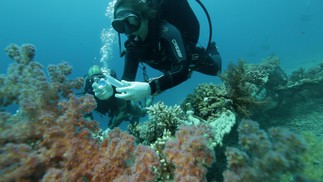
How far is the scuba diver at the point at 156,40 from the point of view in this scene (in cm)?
395

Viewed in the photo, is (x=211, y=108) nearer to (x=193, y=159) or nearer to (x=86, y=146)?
(x=193, y=159)

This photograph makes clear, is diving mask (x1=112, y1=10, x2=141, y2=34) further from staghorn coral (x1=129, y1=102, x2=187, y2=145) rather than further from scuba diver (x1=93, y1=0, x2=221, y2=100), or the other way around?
staghorn coral (x1=129, y1=102, x2=187, y2=145)

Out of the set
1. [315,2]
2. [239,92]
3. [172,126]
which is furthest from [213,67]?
[315,2]

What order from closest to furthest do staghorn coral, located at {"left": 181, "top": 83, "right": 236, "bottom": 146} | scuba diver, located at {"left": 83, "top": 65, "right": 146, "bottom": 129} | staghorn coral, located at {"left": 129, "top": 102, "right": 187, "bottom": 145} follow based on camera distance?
staghorn coral, located at {"left": 181, "top": 83, "right": 236, "bottom": 146}
staghorn coral, located at {"left": 129, "top": 102, "right": 187, "bottom": 145}
scuba diver, located at {"left": 83, "top": 65, "right": 146, "bottom": 129}

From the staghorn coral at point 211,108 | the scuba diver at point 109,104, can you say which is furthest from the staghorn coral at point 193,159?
the scuba diver at point 109,104

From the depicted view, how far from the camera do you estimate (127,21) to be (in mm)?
4645

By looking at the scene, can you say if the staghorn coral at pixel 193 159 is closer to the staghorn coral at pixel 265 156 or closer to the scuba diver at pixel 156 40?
the staghorn coral at pixel 265 156

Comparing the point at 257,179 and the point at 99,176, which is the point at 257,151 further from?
the point at 99,176

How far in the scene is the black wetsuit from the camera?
4070 millimetres

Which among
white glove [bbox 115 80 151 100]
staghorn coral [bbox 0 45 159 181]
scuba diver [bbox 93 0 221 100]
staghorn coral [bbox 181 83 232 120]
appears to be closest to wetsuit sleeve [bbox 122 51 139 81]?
scuba diver [bbox 93 0 221 100]

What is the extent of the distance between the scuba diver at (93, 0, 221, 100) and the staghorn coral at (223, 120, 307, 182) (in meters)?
1.96

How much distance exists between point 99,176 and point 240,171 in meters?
1.29

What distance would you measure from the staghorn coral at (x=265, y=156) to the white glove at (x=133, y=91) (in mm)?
1875

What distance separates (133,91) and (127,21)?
5.91 feet
